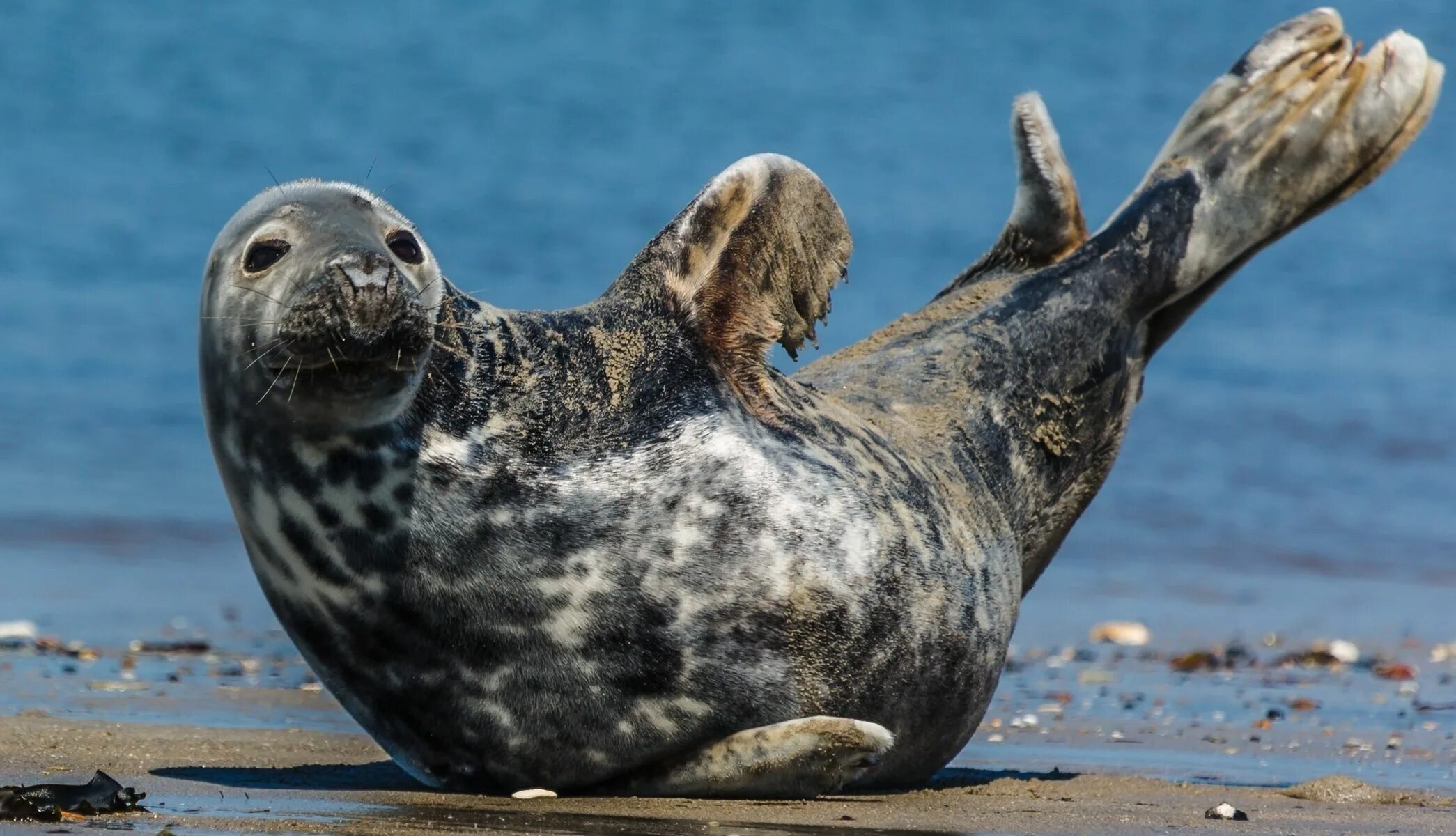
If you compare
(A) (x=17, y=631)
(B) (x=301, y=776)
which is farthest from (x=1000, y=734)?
(A) (x=17, y=631)

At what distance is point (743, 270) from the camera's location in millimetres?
4562

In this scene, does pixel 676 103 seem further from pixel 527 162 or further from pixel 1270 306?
pixel 1270 306

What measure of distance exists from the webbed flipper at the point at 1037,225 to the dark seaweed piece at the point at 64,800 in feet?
→ 11.7

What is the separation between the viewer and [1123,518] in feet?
39.3

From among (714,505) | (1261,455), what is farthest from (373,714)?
(1261,455)

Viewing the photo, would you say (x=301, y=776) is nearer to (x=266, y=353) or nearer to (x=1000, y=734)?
(x=266, y=353)

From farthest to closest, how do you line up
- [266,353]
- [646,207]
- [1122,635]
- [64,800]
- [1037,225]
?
[646,207], [1122,635], [1037,225], [266,353], [64,800]

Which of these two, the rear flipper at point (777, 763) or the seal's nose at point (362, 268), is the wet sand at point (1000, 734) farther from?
the seal's nose at point (362, 268)

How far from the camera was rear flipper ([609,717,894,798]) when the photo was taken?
4.18 meters

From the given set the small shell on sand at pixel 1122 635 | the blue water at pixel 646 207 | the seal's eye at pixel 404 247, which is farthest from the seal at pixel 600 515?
the blue water at pixel 646 207

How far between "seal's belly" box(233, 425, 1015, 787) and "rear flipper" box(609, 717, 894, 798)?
6 centimetres

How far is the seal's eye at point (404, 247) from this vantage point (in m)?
4.13

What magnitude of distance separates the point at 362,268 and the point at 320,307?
11 cm

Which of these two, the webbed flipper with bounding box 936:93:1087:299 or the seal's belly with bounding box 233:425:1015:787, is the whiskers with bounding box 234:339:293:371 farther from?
the webbed flipper with bounding box 936:93:1087:299
